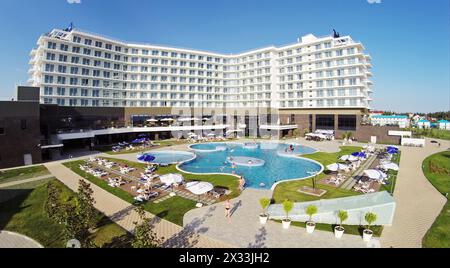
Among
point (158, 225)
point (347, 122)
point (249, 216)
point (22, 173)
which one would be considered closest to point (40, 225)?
point (158, 225)

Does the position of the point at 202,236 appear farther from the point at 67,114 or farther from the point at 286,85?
the point at 286,85

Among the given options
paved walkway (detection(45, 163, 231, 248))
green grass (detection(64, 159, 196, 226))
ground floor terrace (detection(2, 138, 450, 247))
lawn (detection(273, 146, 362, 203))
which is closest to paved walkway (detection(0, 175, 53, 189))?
ground floor terrace (detection(2, 138, 450, 247))

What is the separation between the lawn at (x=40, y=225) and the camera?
13.1 meters

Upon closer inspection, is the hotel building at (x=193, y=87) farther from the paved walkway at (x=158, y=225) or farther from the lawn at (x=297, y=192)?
the lawn at (x=297, y=192)

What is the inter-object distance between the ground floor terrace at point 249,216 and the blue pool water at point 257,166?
3291 mm

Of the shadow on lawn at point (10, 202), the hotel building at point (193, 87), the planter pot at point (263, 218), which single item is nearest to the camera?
the planter pot at point (263, 218)

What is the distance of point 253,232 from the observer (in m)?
13.8

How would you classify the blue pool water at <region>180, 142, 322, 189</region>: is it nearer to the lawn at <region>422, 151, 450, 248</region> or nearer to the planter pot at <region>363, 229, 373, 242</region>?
the planter pot at <region>363, 229, 373, 242</region>

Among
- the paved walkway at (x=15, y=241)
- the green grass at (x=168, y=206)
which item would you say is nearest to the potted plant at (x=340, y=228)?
the green grass at (x=168, y=206)

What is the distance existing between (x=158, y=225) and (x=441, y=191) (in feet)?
80.0

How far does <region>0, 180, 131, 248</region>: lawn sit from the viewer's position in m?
13.1

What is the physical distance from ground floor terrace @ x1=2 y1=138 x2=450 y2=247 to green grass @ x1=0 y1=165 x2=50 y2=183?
341 cm

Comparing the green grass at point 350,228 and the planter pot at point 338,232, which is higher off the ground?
the planter pot at point 338,232

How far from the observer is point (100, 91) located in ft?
192
